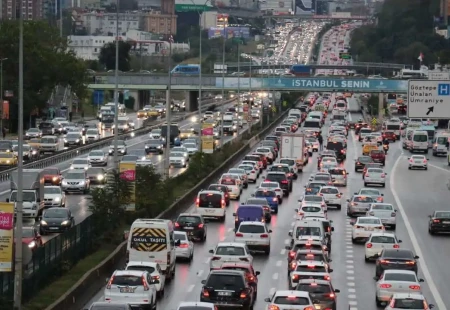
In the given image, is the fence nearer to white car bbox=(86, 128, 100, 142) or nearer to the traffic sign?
the traffic sign

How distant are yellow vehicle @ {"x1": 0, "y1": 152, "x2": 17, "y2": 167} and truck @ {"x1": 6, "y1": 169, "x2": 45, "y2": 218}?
74.8ft

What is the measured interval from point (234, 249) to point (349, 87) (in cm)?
12202

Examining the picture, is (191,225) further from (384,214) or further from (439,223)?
(439,223)

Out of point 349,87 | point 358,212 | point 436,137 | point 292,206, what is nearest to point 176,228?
→ point 358,212

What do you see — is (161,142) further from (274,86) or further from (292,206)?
(274,86)

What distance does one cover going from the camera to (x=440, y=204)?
69.2 m

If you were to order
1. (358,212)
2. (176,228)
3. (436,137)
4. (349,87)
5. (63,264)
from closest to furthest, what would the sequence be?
(63,264), (176,228), (358,212), (436,137), (349,87)

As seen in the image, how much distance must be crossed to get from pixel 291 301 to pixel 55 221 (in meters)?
21.1

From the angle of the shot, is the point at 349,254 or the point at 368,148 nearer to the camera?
the point at 349,254

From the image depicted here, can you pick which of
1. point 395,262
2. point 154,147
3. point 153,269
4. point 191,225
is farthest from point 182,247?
point 154,147

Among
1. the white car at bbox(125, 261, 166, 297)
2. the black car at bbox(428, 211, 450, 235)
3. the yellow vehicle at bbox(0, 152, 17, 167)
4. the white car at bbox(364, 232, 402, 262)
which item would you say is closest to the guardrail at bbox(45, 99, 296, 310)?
the white car at bbox(125, 261, 166, 297)

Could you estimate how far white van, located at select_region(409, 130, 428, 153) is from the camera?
355ft

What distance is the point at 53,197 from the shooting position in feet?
198

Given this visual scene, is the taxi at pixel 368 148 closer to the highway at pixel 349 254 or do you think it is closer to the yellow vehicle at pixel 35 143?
the highway at pixel 349 254
